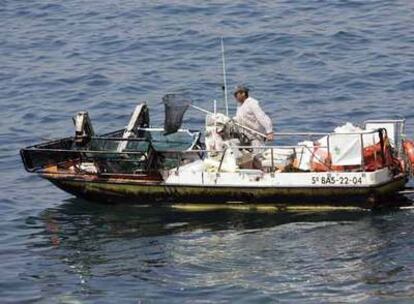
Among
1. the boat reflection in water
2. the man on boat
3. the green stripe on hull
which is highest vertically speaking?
the man on boat

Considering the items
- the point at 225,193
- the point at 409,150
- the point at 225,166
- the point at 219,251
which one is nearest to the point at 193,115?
the point at 225,166

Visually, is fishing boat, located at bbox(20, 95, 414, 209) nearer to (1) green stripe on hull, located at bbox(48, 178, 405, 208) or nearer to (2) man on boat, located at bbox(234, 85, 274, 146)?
(1) green stripe on hull, located at bbox(48, 178, 405, 208)

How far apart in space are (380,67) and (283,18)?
21.6ft

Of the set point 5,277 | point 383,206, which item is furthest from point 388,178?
point 5,277

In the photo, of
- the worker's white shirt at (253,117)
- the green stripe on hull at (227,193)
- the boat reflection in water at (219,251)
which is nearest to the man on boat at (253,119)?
the worker's white shirt at (253,117)

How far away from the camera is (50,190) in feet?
77.6

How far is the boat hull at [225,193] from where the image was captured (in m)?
20.2

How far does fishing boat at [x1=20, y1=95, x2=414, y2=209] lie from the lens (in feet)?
66.2

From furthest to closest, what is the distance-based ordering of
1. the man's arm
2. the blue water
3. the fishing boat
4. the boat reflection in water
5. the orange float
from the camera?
the man's arm, the orange float, the fishing boat, the blue water, the boat reflection in water

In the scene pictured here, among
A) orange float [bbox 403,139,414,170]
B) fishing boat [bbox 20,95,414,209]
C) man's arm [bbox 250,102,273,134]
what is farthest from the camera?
man's arm [bbox 250,102,273,134]

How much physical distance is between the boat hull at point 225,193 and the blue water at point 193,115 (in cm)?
25

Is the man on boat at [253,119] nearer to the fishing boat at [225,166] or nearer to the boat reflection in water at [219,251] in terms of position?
the fishing boat at [225,166]

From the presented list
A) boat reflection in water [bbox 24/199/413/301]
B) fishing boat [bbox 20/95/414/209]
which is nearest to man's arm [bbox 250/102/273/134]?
fishing boat [bbox 20/95/414/209]

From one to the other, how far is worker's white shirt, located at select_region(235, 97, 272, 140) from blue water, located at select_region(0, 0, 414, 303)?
166 cm
